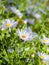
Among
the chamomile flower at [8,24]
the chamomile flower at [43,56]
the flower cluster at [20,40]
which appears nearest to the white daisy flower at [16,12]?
the flower cluster at [20,40]

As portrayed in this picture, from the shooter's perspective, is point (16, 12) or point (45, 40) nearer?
point (45, 40)

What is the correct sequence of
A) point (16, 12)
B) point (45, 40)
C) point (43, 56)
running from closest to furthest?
point (43, 56) → point (45, 40) → point (16, 12)

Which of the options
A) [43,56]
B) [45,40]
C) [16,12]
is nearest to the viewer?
[43,56]

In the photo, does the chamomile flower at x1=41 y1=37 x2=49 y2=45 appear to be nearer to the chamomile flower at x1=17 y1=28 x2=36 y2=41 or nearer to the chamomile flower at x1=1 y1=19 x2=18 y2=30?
the chamomile flower at x1=17 y1=28 x2=36 y2=41

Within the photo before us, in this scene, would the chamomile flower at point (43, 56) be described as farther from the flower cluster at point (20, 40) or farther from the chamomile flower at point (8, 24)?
the chamomile flower at point (8, 24)

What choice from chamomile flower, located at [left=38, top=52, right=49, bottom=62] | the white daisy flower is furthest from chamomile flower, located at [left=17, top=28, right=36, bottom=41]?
the white daisy flower

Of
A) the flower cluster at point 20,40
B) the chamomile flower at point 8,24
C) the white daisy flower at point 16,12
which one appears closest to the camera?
the flower cluster at point 20,40

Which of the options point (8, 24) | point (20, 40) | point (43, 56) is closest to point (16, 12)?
point (8, 24)

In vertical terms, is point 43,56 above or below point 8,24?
below

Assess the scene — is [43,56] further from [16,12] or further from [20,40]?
[16,12]

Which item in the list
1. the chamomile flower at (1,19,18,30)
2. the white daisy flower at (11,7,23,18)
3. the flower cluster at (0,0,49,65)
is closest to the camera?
the flower cluster at (0,0,49,65)

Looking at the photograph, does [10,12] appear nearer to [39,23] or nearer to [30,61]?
[39,23]
